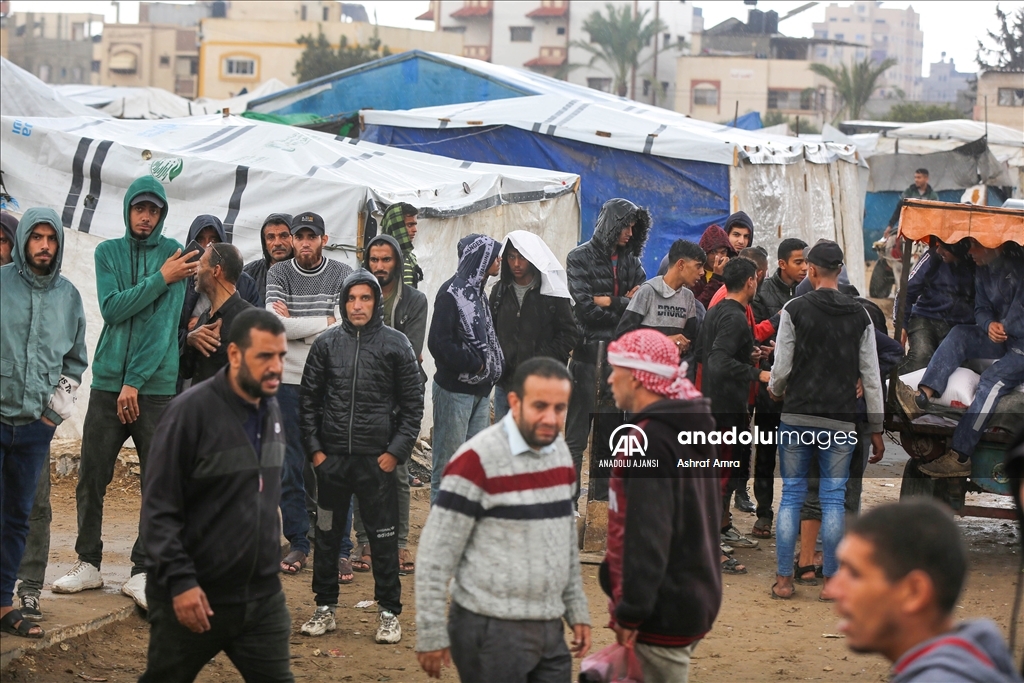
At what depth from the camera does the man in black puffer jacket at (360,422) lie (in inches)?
228

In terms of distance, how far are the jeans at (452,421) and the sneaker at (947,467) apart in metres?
2.94

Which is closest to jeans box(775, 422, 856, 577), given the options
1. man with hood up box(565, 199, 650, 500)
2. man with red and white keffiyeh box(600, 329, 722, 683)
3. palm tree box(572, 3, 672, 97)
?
man with hood up box(565, 199, 650, 500)

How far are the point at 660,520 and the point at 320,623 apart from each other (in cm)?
294

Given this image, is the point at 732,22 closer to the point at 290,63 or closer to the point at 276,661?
the point at 290,63

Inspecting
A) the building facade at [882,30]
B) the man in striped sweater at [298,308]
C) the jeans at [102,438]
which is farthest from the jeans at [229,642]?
the building facade at [882,30]

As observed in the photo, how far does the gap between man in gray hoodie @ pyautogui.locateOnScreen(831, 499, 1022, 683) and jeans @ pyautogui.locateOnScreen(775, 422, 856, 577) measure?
4.52 metres

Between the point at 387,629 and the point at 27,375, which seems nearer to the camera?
the point at 27,375

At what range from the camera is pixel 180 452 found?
12.4 ft

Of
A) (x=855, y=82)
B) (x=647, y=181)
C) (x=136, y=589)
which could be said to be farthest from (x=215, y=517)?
(x=855, y=82)

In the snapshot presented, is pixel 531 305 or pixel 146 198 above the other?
pixel 146 198

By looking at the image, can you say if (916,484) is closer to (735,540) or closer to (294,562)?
(735,540)

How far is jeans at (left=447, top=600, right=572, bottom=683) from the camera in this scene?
3.62m

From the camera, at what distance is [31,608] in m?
5.49

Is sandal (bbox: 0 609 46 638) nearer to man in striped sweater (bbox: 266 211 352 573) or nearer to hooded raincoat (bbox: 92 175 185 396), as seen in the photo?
hooded raincoat (bbox: 92 175 185 396)
